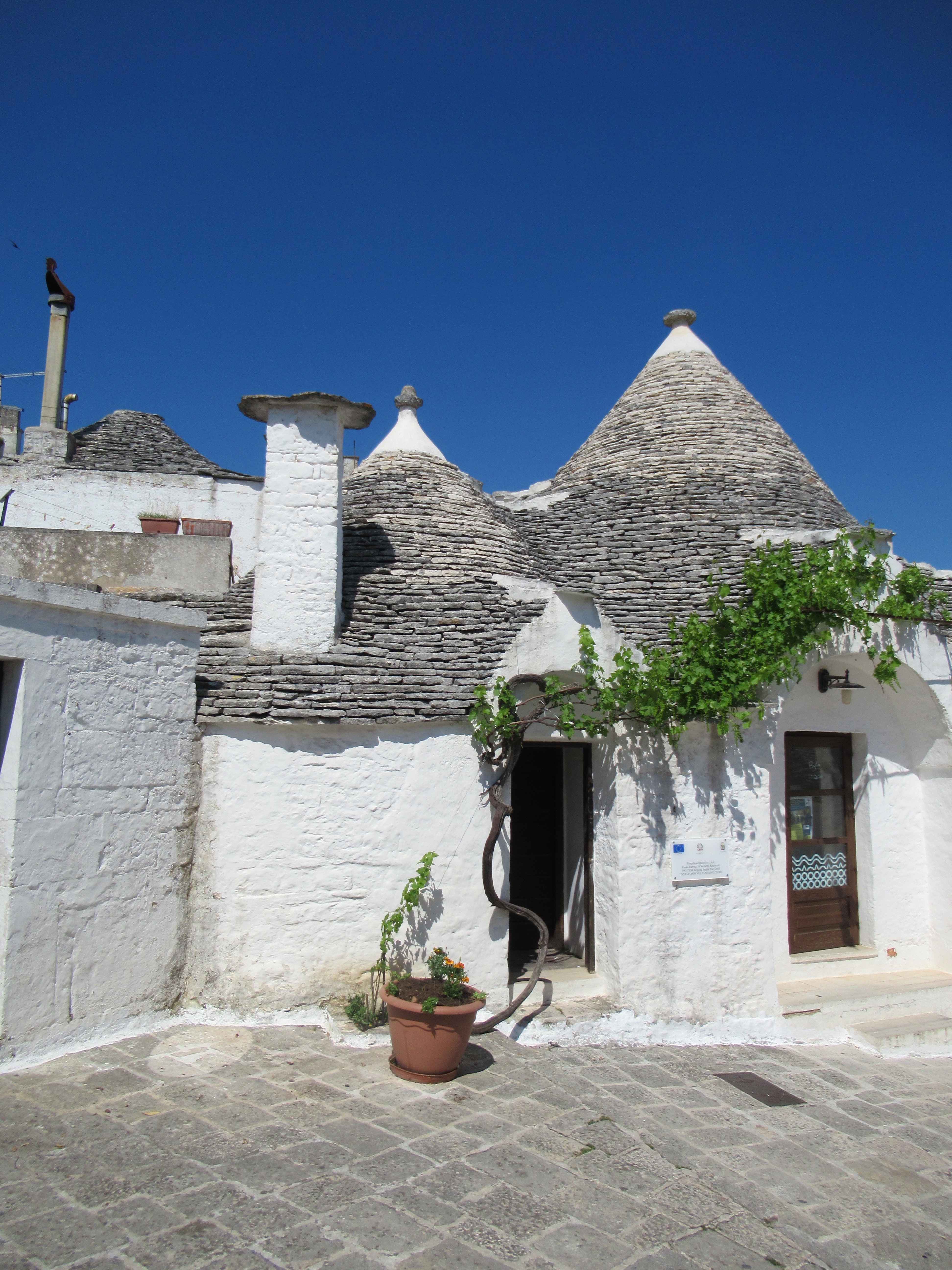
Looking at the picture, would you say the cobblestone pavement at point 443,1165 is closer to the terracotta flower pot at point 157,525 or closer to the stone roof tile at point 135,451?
the terracotta flower pot at point 157,525

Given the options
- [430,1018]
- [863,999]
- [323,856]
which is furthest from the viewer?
[863,999]

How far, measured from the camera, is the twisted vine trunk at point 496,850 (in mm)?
6305

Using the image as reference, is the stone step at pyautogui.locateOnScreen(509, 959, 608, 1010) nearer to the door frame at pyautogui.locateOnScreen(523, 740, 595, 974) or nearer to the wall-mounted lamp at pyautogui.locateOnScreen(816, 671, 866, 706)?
the door frame at pyautogui.locateOnScreen(523, 740, 595, 974)

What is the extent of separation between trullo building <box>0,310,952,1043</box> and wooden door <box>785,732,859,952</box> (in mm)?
25

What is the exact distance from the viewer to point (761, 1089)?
595 cm

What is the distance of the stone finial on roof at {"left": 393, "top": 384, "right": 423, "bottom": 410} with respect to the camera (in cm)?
1009

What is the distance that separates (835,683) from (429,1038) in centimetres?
528

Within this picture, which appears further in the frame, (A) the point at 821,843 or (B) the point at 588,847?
(A) the point at 821,843

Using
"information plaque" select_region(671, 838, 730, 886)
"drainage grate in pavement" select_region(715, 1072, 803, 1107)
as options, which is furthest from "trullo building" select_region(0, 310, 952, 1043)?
"drainage grate in pavement" select_region(715, 1072, 803, 1107)

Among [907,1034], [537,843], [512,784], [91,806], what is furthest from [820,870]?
[91,806]

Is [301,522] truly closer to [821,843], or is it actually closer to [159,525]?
[159,525]

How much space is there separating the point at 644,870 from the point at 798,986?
7.15 ft

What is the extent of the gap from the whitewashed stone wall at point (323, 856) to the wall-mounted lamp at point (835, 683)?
3893 millimetres

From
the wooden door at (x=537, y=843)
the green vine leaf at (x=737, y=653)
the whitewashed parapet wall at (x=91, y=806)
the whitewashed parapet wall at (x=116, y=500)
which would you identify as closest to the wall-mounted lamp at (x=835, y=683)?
the green vine leaf at (x=737, y=653)
